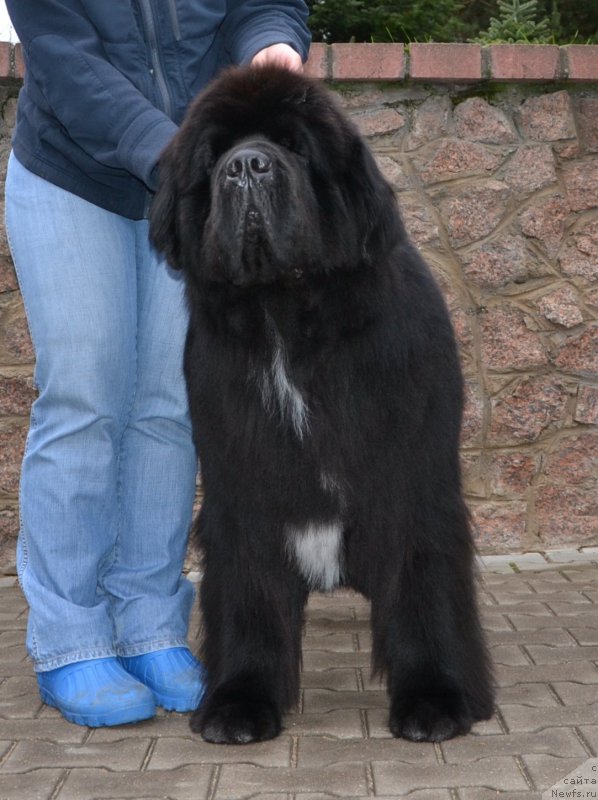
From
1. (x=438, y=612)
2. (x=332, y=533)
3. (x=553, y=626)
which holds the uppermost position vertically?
(x=332, y=533)

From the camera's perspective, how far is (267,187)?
2094 millimetres

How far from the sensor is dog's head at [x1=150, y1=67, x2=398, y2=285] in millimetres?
2111

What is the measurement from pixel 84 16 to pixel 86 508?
108 centimetres

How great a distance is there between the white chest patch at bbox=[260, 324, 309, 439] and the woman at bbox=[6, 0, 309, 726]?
43cm

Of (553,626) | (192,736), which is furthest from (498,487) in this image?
(192,736)

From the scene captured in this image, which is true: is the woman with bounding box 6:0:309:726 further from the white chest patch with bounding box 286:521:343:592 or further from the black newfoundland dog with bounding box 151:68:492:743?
the white chest patch with bounding box 286:521:343:592

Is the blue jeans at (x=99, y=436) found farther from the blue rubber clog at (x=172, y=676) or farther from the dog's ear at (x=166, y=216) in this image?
the dog's ear at (x=166, y=216)

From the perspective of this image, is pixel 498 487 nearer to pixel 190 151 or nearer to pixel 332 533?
pixel 332 533

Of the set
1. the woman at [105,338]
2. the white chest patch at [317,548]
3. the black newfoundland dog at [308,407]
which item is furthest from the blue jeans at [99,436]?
the white chest patch at [317,548]

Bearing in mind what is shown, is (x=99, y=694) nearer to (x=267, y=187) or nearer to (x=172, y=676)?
(x=172, y=676)

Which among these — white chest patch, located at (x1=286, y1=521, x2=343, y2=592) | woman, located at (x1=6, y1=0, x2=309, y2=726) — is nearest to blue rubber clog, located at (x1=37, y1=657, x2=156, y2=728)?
woman, located at (x1=6, y1=0, x2=309, y2=726)

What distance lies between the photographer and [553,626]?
3.15 meters

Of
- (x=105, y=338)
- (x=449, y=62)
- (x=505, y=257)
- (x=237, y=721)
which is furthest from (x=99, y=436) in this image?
(x=449, y=62)

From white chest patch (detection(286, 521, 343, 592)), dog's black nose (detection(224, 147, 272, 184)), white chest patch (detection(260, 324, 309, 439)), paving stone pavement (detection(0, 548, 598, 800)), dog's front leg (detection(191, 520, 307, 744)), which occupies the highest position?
dog's black nose (detection(224, 147, 272, 184))
